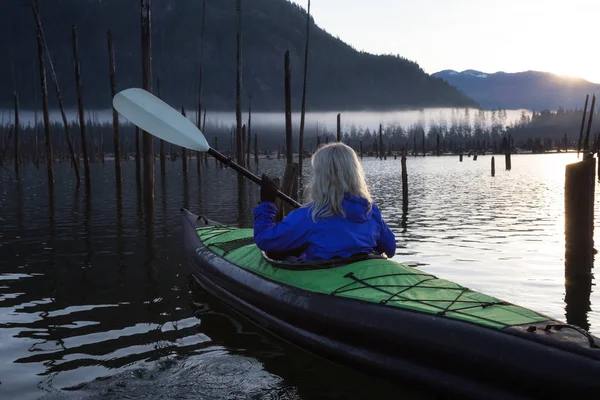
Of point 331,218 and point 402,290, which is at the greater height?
point 331,218

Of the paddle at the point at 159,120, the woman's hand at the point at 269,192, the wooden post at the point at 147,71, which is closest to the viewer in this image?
the woman's hand at the point at 269,192

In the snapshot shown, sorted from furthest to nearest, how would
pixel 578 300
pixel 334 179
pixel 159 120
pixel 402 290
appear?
pixel 159 120, pixel 578 300, pixel 334 179, pixel 402 290

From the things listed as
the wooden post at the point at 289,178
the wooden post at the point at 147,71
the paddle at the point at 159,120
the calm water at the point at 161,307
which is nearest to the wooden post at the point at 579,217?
the calm water at the point at 161,307

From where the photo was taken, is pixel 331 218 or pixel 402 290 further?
pixel 331 218

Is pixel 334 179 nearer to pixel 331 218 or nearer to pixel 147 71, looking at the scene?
pixel 331 218

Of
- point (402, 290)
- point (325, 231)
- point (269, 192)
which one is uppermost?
point (269, 192)

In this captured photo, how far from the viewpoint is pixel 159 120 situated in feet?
27.7

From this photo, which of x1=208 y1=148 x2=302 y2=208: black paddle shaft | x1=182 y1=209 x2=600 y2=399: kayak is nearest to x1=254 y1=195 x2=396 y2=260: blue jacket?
x1=182 y1=209 x2=600 y2=399: kayak

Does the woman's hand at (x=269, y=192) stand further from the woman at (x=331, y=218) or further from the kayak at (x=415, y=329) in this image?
the kayak at (x=415, y=329)

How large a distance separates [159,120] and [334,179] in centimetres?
451

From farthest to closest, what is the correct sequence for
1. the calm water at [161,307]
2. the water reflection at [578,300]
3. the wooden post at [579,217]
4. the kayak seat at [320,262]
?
the wooden post at [579,217]
the water reflection at [578,300]
the kayak seat at [320,262]
the calm water at [161,307]

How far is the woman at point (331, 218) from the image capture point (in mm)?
→ 4734

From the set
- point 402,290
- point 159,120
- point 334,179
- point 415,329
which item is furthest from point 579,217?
point 159,120

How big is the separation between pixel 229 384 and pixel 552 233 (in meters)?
9.61
